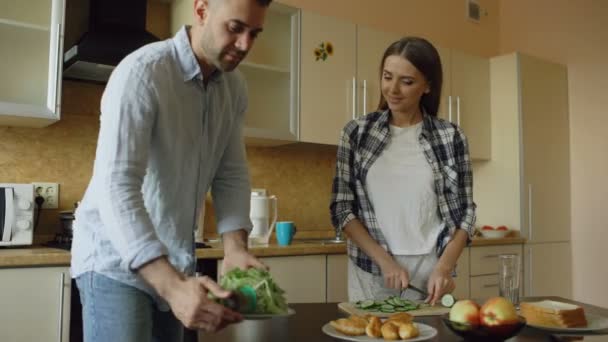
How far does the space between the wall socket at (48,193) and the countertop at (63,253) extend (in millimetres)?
269

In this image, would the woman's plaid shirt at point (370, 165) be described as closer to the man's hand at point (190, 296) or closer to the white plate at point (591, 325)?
the white plate at point (591, 325)

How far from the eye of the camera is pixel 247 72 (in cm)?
281

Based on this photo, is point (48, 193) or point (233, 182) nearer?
point (233, 182)

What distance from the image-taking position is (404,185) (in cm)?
175

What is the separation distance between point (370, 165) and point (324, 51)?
1.24 m

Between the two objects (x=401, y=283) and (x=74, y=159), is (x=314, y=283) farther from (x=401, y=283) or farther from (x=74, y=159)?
(x=74, y=159)

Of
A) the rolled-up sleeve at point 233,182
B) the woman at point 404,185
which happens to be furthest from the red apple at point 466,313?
the woman at point 404,185

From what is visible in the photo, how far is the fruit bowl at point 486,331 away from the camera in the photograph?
3.34 ft

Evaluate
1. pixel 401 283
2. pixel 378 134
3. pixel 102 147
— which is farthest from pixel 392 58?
pixel 102 147

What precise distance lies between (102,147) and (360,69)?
220 cm

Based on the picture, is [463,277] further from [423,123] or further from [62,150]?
[62,150]

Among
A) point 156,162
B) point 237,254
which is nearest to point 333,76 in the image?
point 237,254

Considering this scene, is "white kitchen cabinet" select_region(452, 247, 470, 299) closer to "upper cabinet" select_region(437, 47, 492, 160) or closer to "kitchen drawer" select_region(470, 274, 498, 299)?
"kitchen drawer" select_region(470, 274, 498, 299)

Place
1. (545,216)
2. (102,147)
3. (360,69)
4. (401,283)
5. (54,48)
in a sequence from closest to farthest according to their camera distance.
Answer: (102,147) → (401,283) → (54,48) → (360,69) → (545,216)
